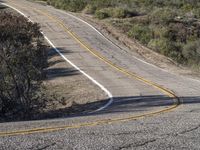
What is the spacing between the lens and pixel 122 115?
1490 cm

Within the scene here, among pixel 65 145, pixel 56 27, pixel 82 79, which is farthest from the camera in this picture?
pixel 56 27

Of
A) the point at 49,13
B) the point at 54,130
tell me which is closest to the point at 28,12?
the point at 49,13

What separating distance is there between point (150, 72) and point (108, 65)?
3160 mm

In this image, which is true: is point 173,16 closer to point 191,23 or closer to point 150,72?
point 191,23

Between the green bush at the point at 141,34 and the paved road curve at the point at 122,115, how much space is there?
9.09 ft

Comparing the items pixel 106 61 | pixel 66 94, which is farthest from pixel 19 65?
pixel 106 61

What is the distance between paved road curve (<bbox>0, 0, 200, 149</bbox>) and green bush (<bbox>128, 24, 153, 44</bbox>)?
109 inches

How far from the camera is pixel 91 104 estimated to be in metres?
20.8

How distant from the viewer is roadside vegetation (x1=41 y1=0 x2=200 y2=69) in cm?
4012

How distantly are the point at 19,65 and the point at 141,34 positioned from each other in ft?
81.6

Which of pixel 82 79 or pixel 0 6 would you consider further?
pixel 0 6

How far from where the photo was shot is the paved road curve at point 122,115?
10.4 meters

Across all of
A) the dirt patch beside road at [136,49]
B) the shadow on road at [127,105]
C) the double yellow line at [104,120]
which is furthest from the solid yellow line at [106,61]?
the dirt patch beside road at [136,49]

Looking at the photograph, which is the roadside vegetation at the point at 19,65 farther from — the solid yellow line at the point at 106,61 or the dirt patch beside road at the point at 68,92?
the solid yellow line at the point at 106,61
